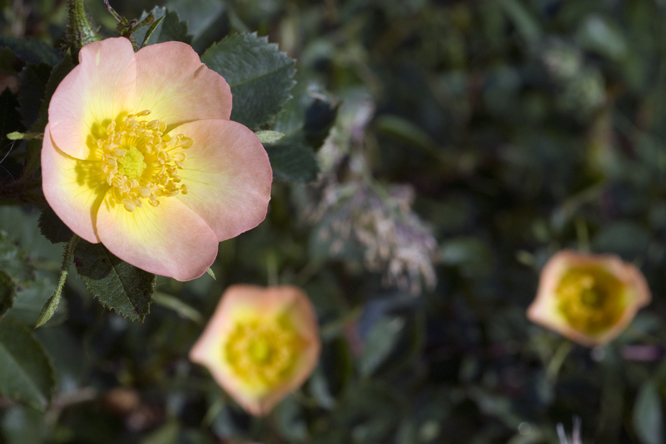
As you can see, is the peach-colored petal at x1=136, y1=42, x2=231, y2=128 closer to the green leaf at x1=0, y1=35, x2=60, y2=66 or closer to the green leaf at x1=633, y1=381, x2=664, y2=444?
the green leaf at x1=0, y1=35, x2=60, y2=66

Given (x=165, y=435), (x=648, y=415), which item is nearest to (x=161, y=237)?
(x=165, y=435)

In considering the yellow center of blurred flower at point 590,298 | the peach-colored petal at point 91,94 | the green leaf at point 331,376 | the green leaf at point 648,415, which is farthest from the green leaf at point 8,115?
the green leaf at point 648,415

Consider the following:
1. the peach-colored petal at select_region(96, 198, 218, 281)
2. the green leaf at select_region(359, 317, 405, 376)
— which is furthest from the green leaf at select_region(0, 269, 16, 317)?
the green leaf at select_region(359, 317, 405, 376)

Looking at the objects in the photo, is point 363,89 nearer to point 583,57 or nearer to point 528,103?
point 528,103

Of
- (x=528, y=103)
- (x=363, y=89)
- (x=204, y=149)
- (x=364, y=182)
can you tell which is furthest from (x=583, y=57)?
(x=204, y=149)

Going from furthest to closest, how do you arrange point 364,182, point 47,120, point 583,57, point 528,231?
point 583,57, point 528,231, point 364,182, point 47,120

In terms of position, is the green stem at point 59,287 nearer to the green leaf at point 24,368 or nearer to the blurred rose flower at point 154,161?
the blurred rose flower at point 154,161
